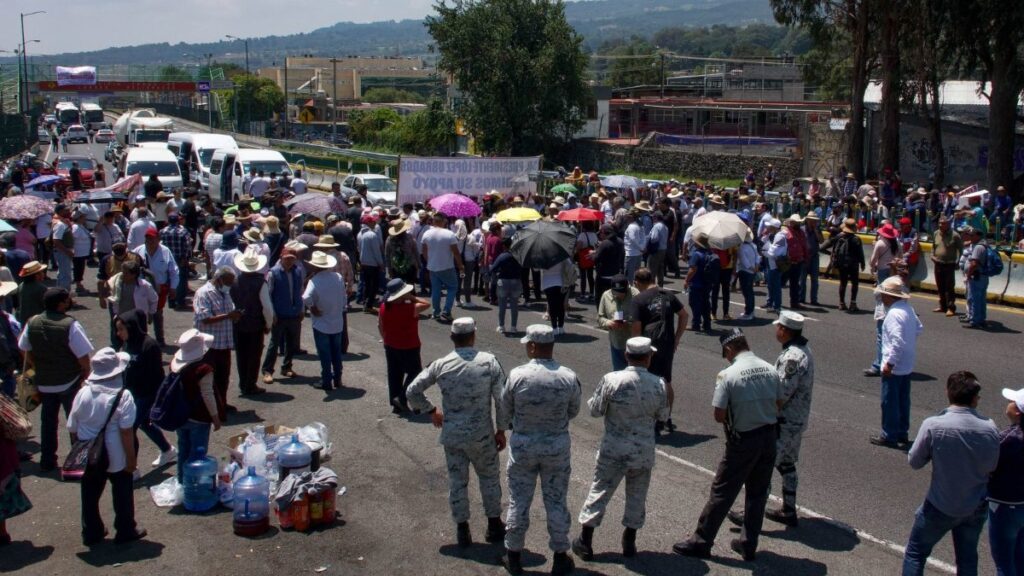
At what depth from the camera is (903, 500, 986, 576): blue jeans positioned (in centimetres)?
655

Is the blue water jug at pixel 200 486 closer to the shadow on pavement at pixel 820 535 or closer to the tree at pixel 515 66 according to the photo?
the shadow on pavement at pixel 820 535

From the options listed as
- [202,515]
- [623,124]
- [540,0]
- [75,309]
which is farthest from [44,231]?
[623,124]

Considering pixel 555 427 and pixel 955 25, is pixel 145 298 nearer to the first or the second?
pixel 555 427

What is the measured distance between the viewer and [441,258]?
52.4ft

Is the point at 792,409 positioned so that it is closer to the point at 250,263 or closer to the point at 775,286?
the point at 250,263

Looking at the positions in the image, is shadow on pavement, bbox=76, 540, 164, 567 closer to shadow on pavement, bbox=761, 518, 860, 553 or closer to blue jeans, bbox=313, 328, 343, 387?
blue jeans, bbox=313, 328, 343, 387

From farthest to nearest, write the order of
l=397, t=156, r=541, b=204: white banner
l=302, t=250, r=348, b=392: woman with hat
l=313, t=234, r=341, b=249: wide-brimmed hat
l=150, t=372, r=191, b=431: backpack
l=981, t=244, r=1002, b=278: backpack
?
l=397, t=156, r=541, b=204: white banner < l=981, t=244, r=1002, b=278: backpack < l=313, t=234, r=341, b=249: wide-brimmed hat < l=302, t=250, r=348, b=392: woman with hat < l=150, t=372, r=191, b=431: backpack

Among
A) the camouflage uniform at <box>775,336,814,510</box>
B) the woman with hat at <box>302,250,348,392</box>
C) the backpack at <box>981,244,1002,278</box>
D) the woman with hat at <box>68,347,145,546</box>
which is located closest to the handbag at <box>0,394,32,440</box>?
the woman with hat at <box>68,347,145,546</box>

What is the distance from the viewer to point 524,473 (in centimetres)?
687

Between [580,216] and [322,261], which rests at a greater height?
[580,216]

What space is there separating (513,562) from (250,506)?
216cm

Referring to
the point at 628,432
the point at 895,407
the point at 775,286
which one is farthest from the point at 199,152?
the point at 628,432

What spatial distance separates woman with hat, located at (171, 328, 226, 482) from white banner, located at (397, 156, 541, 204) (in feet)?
50.1

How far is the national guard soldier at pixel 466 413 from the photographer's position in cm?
714
